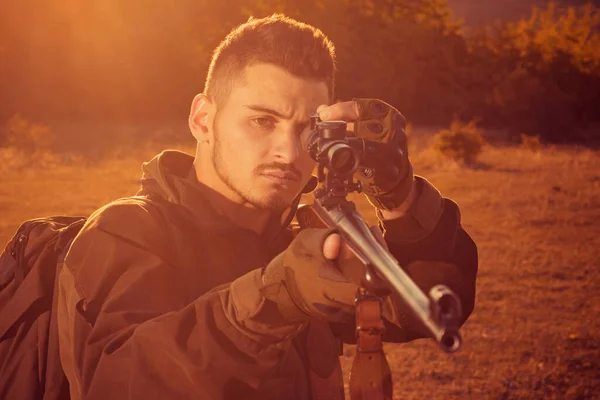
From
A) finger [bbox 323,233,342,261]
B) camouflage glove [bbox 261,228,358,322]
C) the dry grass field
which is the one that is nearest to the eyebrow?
camouflage glove [bbox 261,228,358,322]

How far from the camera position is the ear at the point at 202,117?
3.42 m

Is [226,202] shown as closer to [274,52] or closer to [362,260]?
[274,52]

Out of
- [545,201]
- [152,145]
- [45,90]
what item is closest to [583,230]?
[545,201]

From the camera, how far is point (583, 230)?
11.7 m

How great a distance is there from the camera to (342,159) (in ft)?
7.43

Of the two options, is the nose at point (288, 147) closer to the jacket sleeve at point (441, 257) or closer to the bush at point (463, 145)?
the jacket sleeve at point (441, 257)

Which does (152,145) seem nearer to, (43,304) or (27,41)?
(27,41)

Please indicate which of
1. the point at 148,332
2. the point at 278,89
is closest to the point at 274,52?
the point at 278,89

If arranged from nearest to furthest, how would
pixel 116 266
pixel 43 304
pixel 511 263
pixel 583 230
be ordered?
pixel 116 266 < pixel 43 304 < pixel 511 263 < pixel 583 230

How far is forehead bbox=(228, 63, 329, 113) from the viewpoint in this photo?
302 cm

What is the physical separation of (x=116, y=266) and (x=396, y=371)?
4745 mm

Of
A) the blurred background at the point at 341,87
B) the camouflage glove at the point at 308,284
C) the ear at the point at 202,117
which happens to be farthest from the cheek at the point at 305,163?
the blurred background at the point at 341,87

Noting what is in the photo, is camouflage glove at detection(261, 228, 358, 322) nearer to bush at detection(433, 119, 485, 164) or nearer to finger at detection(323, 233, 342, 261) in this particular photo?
finger at detection(323, 233, 342, 261)

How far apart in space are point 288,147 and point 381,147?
464 millimetres
